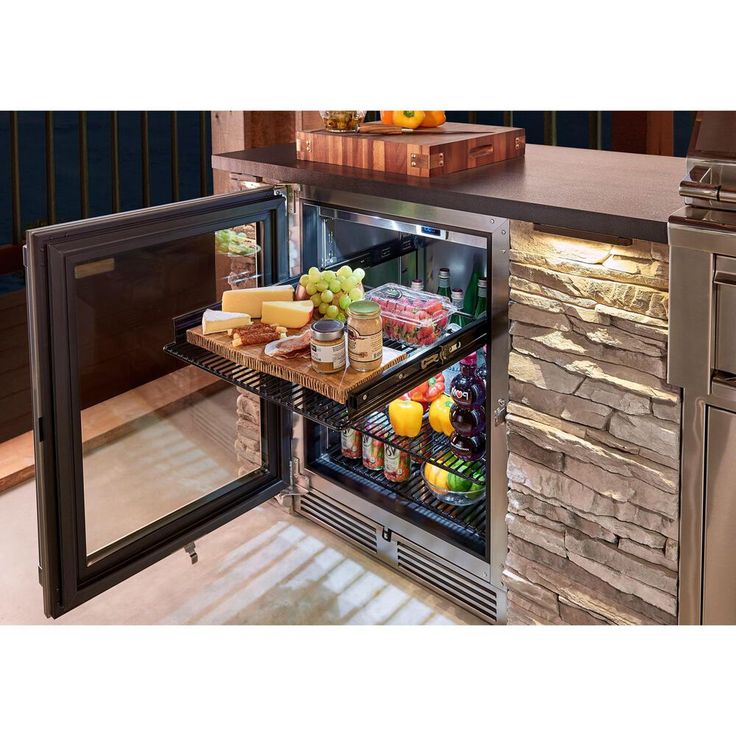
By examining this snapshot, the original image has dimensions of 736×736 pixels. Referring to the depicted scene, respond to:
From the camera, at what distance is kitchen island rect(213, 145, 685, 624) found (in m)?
1.87

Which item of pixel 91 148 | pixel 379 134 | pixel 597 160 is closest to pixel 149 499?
pixel 379 134

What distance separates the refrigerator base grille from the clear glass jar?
0.76m

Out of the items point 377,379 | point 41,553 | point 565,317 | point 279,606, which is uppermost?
point 565,317

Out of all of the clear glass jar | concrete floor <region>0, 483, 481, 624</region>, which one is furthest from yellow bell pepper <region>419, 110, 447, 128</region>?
concrete floor <region>0, 483, 481, 624</region>

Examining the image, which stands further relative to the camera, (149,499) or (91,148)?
(91,148)

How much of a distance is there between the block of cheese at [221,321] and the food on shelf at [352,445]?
64 cm

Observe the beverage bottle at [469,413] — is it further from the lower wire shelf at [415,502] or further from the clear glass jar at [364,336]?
the clear glass jar at [364,336]

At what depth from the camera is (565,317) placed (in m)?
1.99

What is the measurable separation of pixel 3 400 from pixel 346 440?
4.74ft

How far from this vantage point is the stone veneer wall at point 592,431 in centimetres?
187

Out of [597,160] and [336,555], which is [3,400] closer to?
[336,555]

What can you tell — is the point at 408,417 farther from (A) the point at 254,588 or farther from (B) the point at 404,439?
(A) the point at 254,588

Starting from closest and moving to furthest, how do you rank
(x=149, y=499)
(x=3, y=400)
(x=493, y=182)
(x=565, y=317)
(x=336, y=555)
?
1. (x=565, y=317)
2. (x=493, y=182)
3. (x=149, y=499)
4. (x=336, y=555)
5. (x=3, y=400)

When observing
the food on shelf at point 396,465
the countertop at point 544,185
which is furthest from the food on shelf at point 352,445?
the countertop at point 544,185
